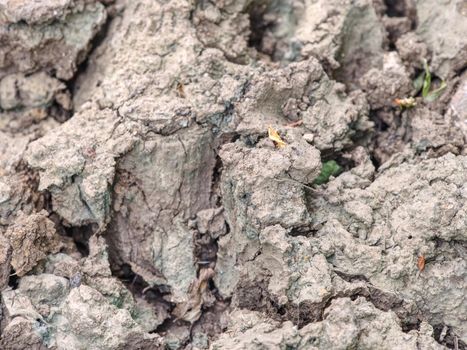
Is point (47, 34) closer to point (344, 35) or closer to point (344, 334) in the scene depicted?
point (344, 35)

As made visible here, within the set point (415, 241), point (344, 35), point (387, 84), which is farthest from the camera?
point (344, 35)

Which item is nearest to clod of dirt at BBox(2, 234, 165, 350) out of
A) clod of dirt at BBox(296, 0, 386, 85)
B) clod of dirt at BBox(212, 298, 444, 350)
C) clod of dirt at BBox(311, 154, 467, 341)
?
clod of dirt at BBox(212, 298, 444, 350)

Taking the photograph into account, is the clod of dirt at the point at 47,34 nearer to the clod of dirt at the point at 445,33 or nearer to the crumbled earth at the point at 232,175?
the crumbled earth at the point at 232,175

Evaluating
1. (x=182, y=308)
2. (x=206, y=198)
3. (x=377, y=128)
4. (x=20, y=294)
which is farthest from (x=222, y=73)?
(x=20, y=294)

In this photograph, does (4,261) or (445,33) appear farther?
(445,33)

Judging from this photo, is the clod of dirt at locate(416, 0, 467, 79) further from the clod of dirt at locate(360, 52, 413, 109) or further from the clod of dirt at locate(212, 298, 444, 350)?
the clod of dirt at locate(212, 298, 444, 350)

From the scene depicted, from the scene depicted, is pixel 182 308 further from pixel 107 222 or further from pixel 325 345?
pixel 325 345

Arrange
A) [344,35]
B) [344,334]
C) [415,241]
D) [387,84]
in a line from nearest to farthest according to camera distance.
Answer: [344,334]
[415,241]
[387,84]
[344,35]

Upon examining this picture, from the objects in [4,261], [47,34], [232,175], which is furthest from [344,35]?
[4,261]
